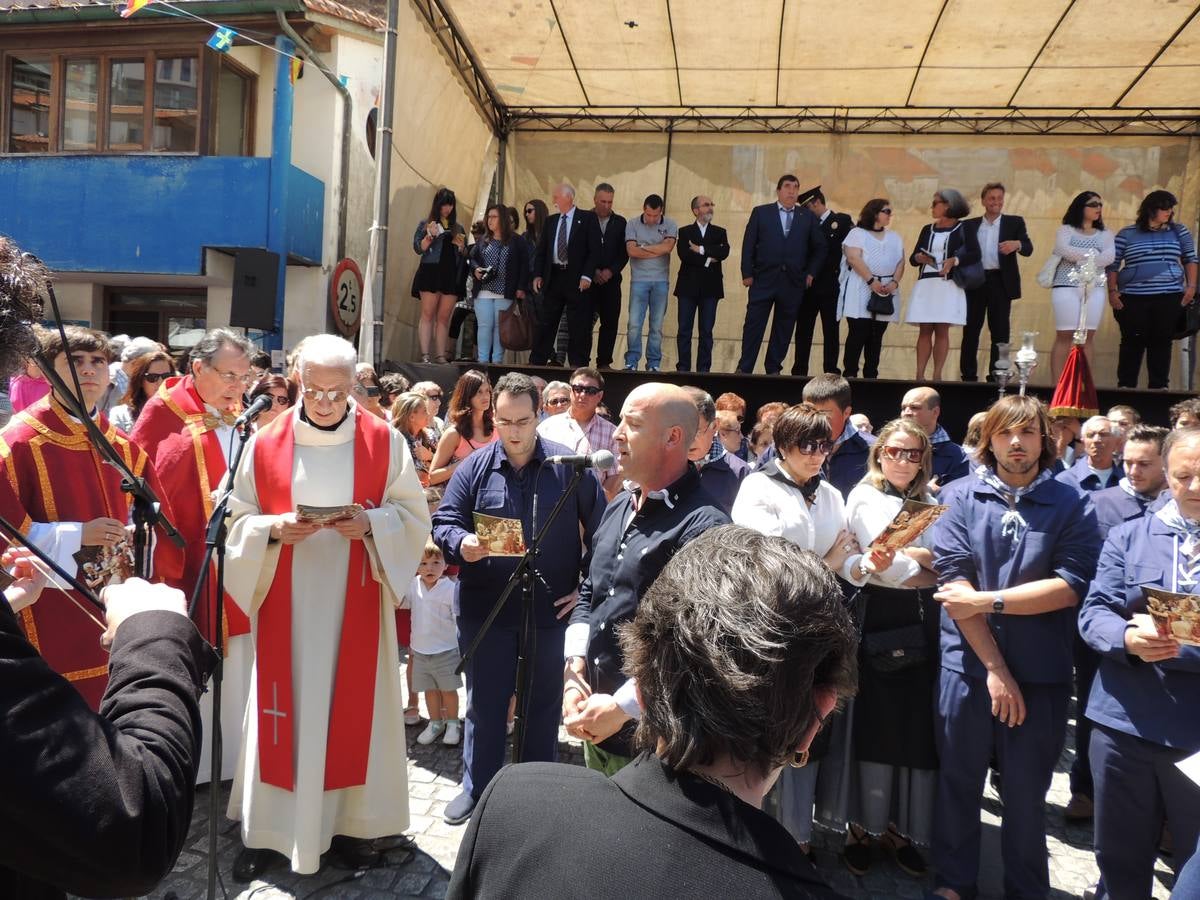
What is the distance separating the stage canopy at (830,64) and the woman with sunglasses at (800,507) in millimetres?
7621

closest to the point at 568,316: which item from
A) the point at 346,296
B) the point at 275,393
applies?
the point at 346,296

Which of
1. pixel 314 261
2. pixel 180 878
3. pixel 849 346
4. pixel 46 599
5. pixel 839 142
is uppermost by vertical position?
pixel 839 142

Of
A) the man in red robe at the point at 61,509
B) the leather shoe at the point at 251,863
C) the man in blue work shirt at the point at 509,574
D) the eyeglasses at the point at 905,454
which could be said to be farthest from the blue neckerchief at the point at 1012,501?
the man in red robe at the point at 61,509

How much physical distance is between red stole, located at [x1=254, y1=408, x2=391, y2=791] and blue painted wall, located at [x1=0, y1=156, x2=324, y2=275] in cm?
972

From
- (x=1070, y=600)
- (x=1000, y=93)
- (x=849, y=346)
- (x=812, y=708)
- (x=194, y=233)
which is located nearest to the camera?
(x=812, y=708)

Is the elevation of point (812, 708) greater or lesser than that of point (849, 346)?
lesser

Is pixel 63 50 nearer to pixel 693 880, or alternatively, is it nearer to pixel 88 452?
pixel 88 452

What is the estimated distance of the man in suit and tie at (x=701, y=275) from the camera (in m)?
10.3

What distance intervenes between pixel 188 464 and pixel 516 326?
6782mm

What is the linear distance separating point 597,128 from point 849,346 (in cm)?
606

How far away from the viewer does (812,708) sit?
1.26 metres

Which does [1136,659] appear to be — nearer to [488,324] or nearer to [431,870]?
[431,870]

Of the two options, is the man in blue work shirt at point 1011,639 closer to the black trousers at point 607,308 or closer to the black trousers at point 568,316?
the black trousers at point 607,308

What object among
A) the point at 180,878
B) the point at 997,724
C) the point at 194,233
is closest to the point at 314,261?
the point at 194,233
